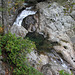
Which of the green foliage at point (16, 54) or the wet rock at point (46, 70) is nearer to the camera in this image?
the green foliage at point (16, 54)

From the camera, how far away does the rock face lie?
8.77 metres

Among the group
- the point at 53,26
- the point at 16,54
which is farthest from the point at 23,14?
the point at 16,54

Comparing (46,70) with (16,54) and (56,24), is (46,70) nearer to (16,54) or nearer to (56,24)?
(16,54)

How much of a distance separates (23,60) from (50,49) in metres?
3.67

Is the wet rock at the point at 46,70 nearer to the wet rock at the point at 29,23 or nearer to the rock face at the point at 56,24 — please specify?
the rock face at the point at 56,24

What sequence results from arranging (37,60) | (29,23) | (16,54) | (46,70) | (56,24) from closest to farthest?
(16,54) < (46,70) < (37,60) < (29,23) < (56,24)

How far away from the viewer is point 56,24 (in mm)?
10289

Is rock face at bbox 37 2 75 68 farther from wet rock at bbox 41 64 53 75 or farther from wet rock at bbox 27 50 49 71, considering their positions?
wet rock at bbox 41 64 53 75

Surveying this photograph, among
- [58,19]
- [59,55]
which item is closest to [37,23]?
[58,19]

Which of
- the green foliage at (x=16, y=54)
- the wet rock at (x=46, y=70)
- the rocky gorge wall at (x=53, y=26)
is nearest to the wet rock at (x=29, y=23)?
the rocky gorge wall at (x=53, y=26)

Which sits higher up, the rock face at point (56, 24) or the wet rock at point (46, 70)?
the rock face at point (56, 24)

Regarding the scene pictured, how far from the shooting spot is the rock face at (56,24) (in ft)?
28.8

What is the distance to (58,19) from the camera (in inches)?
416

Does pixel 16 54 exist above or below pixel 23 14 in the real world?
below
